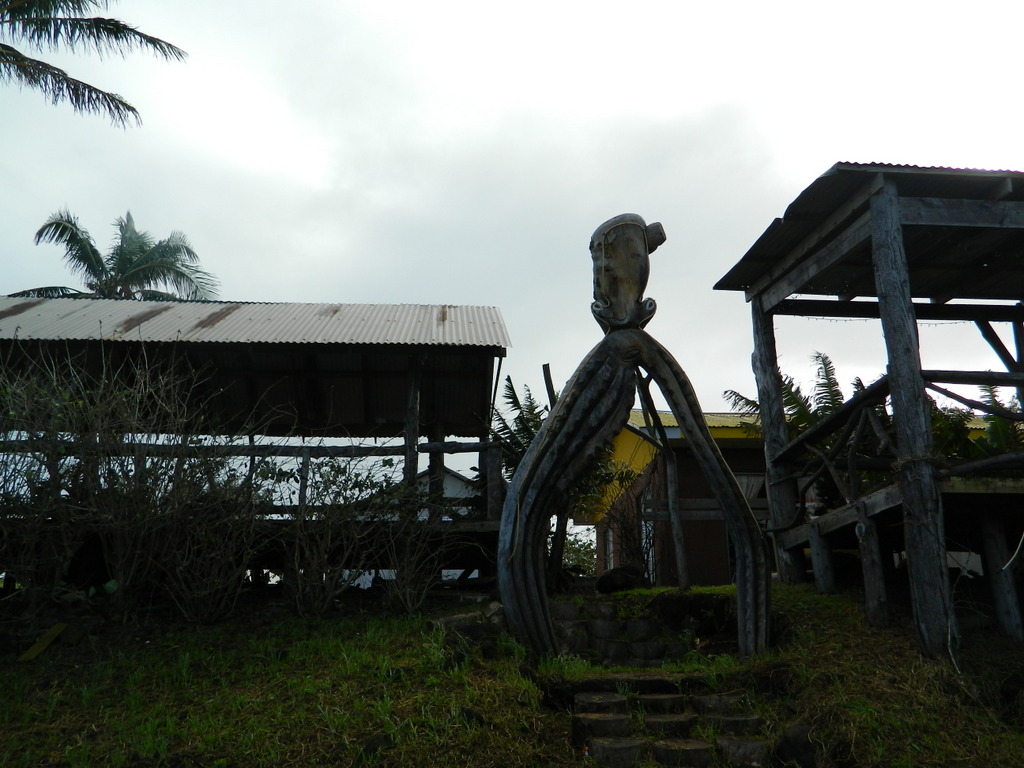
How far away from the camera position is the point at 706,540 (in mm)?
14367

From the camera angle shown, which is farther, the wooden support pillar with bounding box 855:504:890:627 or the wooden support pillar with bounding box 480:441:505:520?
the wooden support pillar with bounding box 480:441:505:520

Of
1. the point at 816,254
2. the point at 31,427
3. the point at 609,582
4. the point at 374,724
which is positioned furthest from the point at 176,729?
the point at 816,254

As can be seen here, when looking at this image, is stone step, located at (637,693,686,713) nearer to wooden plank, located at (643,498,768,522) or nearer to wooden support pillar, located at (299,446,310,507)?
wooden support pillar, located at (299,446,310,507)

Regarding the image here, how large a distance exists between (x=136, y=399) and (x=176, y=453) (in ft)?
2.27

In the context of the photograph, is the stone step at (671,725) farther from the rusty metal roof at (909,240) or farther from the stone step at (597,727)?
the rusty metal roof at (909,240)

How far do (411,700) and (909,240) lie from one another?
22.6ft

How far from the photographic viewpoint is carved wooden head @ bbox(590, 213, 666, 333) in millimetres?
6868

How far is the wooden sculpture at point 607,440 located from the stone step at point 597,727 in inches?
32.3

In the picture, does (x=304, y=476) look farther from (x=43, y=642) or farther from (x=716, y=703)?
(x=716, y=703)

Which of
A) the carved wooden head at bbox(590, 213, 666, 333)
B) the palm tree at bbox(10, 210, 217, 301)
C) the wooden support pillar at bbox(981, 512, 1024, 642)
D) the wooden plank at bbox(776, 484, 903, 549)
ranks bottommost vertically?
the wooden support pillar at bbox(981, 512, 1024, 642)

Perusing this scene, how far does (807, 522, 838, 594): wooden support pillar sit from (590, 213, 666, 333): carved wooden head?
383cm

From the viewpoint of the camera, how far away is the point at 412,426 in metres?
10.6

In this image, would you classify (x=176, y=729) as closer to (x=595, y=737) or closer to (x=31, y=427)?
(x=595, y=737)

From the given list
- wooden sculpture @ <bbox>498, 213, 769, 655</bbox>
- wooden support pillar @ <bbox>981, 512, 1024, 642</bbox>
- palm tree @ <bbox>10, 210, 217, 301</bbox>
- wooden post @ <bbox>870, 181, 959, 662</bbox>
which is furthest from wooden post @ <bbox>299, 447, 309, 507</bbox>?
palm tree @ <bbox>10, 210, 217, 301</bbox>
